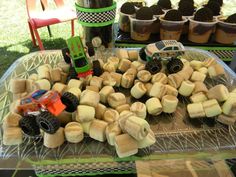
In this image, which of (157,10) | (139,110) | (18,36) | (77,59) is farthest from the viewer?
(18,36)

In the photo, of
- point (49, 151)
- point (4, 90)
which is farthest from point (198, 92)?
point (4, 90)

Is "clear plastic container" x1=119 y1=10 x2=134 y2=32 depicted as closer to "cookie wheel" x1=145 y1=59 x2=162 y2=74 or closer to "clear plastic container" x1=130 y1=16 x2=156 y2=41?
"clear plastic container" x1=130 y1=16 x2=156 y2=41

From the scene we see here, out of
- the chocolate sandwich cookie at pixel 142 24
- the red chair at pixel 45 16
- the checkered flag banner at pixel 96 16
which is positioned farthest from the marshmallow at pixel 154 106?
the red chair at pixel 45 16

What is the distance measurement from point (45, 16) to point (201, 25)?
3.60 ft

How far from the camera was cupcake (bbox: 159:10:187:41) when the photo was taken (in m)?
1.26

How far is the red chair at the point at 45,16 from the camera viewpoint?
5.62ft

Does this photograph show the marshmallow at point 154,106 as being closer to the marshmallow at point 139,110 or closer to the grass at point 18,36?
the marshmallow at point 139,110

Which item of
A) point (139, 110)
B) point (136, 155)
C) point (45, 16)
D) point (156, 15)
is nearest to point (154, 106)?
point (139, 110)

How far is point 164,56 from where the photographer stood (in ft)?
2.79

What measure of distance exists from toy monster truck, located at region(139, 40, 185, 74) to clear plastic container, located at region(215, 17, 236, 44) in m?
0.59

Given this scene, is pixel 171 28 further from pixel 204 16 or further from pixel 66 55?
pixel 66 55

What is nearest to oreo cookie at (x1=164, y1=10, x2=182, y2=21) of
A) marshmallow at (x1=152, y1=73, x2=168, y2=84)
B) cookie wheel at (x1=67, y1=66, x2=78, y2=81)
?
marshmallow at (x1=152, y1=73, x2=168, y2=84)

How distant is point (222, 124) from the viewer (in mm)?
711

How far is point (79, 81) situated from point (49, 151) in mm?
242
